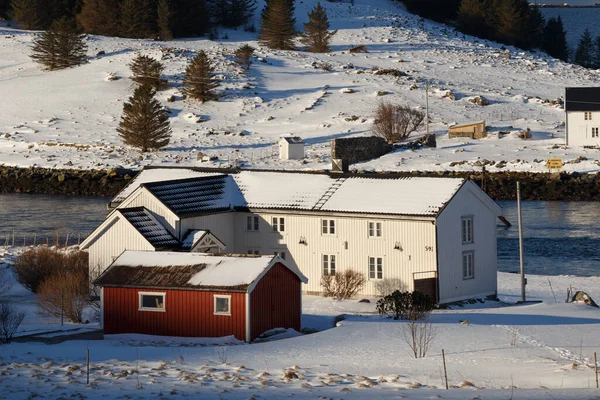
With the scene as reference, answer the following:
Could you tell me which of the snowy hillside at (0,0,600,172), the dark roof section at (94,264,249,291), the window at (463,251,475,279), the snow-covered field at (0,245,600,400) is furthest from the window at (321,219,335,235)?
the snowy hillside at (0,0,600,172)

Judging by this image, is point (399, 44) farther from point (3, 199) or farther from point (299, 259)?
point (299, 259)

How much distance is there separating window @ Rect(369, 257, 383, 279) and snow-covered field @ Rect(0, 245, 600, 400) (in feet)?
12.0

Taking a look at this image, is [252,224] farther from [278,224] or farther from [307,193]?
[307,193]

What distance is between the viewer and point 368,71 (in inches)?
3295

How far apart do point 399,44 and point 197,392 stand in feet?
250

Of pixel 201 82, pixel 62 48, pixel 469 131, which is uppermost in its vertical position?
pixel 62 48

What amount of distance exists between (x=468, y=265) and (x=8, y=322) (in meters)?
12.2

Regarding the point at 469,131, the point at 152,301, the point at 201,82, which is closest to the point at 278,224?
the point at 152,301

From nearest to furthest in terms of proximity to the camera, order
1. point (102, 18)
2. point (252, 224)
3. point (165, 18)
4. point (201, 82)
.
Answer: point (252, 224) → point (201, 82) → point (165, 18) → point (102, 18)

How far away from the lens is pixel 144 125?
2640 inches

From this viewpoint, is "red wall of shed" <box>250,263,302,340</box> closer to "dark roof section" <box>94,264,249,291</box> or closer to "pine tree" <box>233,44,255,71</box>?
"dark roof section" <box>94,264,249,291</box>

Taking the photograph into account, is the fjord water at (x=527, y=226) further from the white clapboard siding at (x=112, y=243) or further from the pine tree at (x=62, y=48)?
the pine tree at (x=62, y=48)

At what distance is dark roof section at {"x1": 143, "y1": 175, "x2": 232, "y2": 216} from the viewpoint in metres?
33.0

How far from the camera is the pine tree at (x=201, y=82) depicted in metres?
76.9
